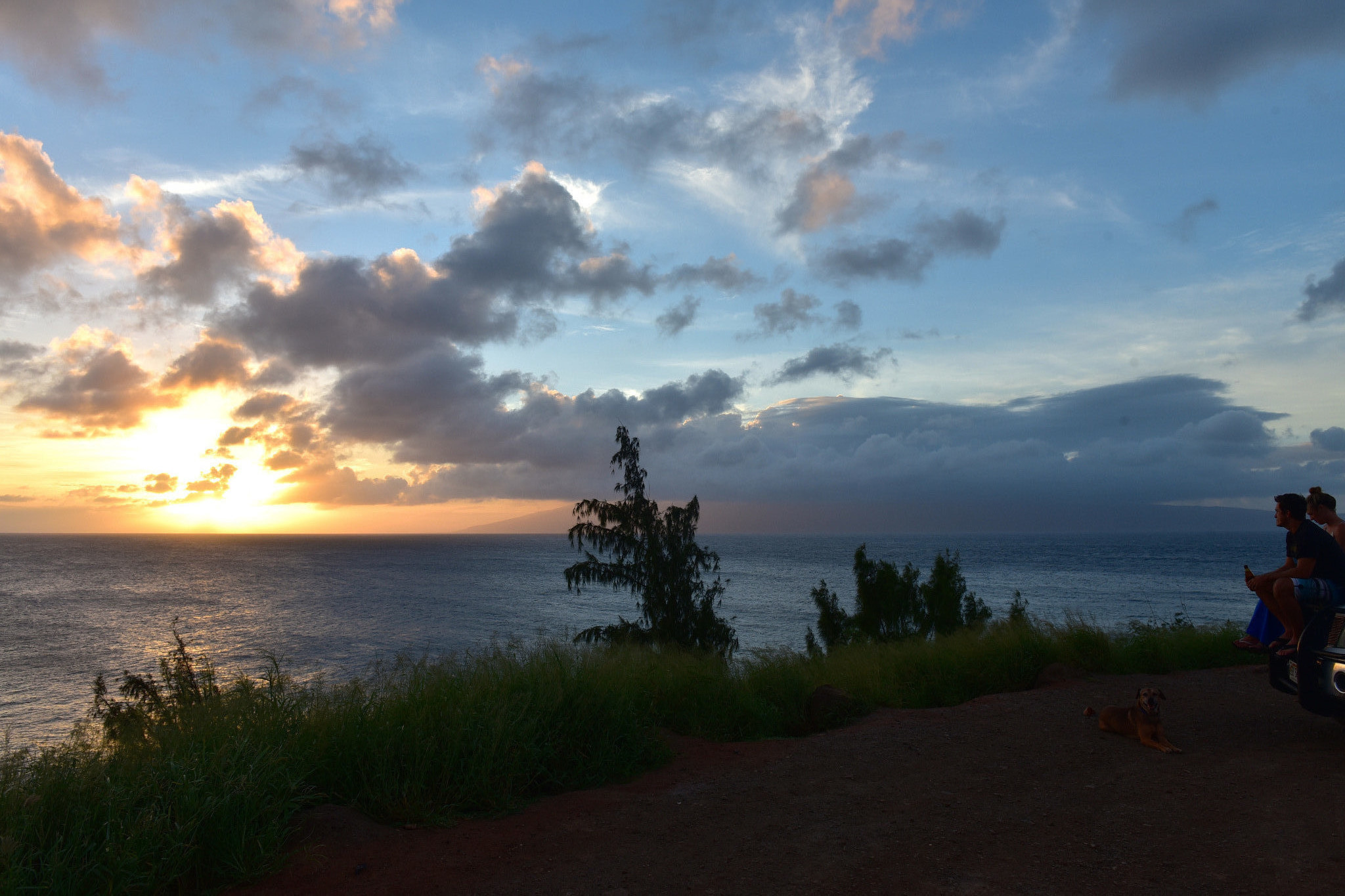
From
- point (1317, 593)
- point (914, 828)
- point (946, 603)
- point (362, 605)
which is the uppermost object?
point (1317, 593)

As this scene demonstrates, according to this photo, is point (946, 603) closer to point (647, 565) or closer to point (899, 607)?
point (899, 607)

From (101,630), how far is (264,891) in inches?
1959

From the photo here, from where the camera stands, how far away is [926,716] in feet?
28.1

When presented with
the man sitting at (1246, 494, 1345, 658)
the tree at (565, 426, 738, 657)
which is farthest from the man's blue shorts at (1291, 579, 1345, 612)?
the tree at (565, 426, 738, 657)

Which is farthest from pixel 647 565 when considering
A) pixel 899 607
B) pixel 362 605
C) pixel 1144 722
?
pixel 362 605

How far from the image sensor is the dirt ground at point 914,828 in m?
4.32

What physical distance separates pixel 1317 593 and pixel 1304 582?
13cm

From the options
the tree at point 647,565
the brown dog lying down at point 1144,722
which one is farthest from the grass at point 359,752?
the tree at point 647,565

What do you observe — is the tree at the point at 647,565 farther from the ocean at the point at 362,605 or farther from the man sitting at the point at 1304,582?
the man sitting at the point at 1304,582

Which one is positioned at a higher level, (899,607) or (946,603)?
(946,603)

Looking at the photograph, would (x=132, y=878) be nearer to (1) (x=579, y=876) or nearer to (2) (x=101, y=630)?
(1) (x=579, y=876)

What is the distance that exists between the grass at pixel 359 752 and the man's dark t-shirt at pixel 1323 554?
442 cm

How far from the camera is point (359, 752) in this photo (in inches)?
224

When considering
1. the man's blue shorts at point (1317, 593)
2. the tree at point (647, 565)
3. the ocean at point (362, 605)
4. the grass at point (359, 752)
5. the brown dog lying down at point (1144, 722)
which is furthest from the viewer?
the ocean at point (362, 605)
